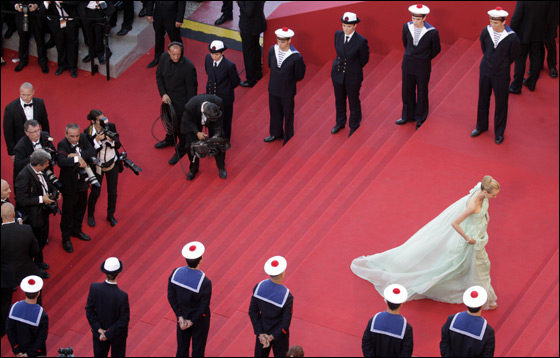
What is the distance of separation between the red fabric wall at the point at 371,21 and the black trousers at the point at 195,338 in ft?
17.9

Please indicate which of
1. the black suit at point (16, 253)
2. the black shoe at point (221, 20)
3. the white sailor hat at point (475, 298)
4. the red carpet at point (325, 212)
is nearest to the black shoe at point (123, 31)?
the black shoe at point (221, 20)

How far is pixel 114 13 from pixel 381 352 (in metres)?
7.88

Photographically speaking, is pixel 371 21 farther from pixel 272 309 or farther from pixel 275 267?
pixel 272 309

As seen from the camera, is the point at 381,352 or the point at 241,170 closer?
the point at 381,352

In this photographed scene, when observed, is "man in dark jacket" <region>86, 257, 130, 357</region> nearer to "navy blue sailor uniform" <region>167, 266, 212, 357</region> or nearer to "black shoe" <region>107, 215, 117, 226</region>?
"navy blue sailor uniform" <region>167, 266, 212, 357</region>

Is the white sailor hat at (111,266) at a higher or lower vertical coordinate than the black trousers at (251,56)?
higher

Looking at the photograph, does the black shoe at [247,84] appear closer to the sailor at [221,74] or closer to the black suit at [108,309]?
the sailor at [221,74]

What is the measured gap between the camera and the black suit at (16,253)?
8578mm

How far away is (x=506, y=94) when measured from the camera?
9.75 metres

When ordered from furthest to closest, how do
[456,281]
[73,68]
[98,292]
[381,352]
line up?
[73,68], [456,281], [98,292], [381,352]

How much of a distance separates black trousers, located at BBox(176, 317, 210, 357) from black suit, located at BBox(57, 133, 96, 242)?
2.47 m

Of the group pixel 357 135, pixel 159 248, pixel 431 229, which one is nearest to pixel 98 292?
pixel 159 248

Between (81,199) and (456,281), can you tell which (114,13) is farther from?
(456,281)

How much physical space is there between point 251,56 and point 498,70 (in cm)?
361
